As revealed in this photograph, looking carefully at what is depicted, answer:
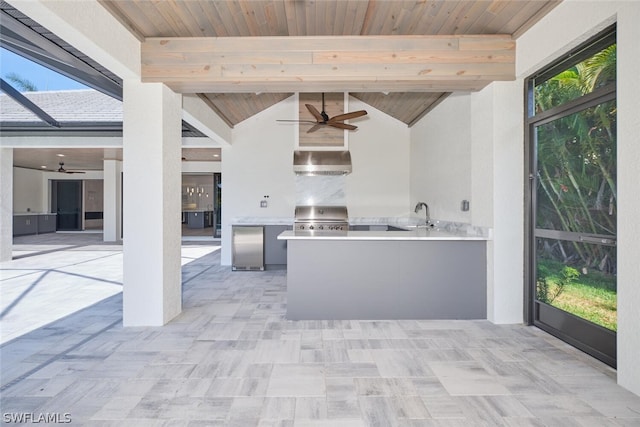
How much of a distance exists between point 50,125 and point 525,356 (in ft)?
27.8

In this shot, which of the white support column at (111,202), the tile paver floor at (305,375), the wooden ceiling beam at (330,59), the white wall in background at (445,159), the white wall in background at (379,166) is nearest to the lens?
the tile paver floor at (305,375)

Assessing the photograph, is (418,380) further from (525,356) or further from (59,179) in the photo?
(59,179)

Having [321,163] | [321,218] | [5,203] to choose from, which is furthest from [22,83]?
[321,218]

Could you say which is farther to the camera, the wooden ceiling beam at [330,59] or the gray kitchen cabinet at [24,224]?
the gray kitchen cabinet at [24,224]

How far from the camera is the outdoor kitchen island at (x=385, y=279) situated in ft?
11.6

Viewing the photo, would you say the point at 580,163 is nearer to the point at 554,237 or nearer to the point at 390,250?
the point at 554,237

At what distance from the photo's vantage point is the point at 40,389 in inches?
85.0

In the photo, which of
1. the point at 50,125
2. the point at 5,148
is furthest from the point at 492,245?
the point at 5,148

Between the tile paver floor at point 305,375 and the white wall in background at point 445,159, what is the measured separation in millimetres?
1661

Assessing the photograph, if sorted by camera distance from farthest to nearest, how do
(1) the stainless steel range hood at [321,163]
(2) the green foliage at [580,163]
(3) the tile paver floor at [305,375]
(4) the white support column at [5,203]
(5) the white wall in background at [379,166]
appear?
(4) the white support column at [5,203] < (5) the white wall in background at [379,166] < (1) the stainless steel range hood at [321,163] < (2) the green foliage at [580,163] < (3) the tile paver floor at [305,375]

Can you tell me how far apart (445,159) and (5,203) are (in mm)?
8357

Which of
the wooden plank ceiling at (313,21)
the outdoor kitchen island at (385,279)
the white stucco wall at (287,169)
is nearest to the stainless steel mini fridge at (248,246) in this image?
the white stucco wall at (287,169)

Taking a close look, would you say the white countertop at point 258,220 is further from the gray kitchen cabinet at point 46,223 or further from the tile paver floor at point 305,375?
the gray kitchen cabinet at point 46,223

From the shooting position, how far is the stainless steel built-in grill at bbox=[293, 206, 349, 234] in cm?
642
